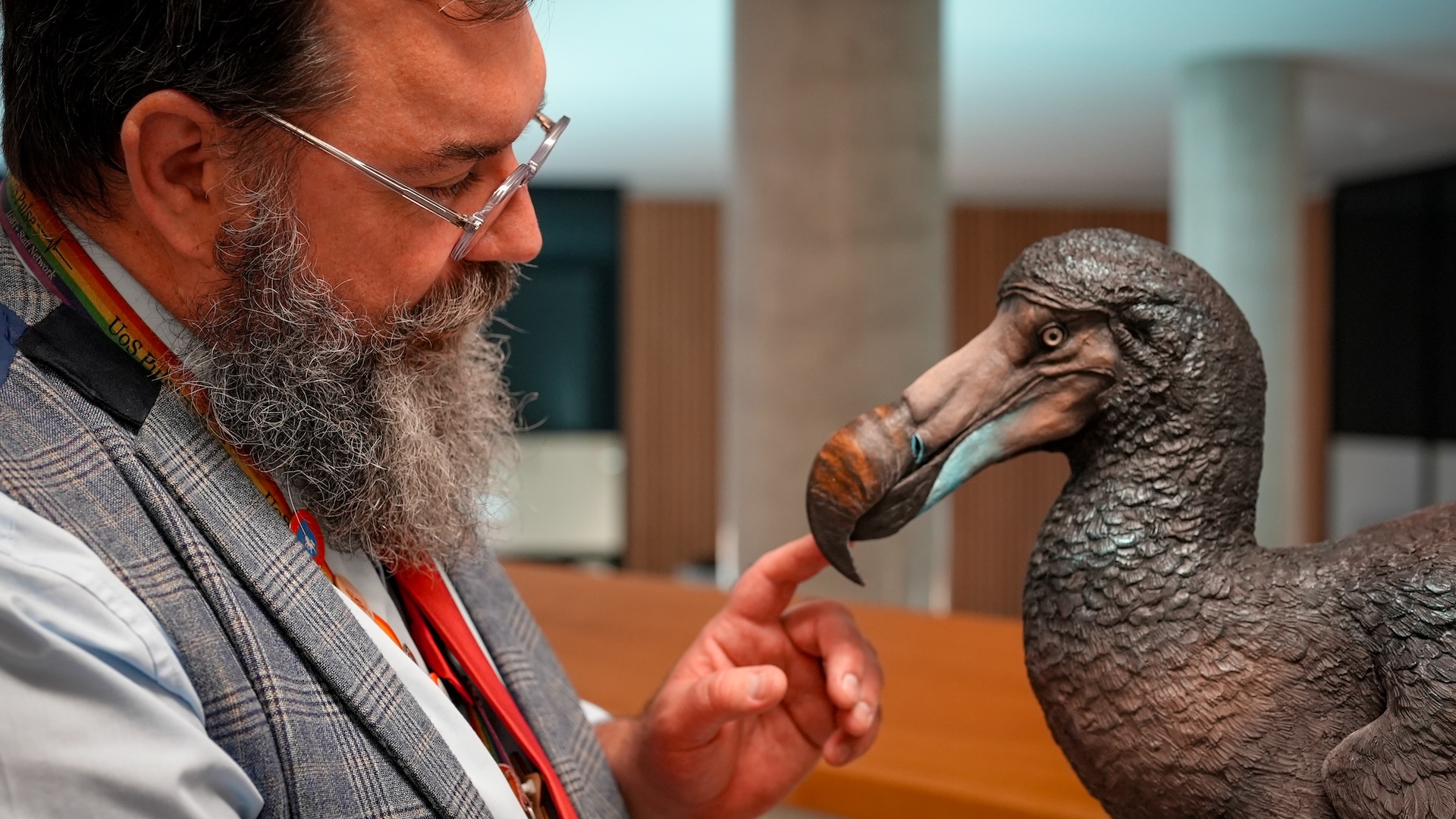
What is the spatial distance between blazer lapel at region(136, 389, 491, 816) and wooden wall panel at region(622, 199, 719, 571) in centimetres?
864

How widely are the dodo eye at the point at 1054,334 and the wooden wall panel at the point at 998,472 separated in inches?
363

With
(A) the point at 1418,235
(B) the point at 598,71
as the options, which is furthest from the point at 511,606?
(A) the point at 1418,235

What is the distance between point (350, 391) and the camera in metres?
1.04

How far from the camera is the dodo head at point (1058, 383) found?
0.83 m

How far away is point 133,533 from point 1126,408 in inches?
26.5

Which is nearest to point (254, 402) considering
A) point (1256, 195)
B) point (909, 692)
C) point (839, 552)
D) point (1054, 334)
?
point (839, 552)

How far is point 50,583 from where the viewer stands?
0.75 meters

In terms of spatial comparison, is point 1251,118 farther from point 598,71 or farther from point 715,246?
point 715,246

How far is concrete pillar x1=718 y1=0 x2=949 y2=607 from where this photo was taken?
3213mm

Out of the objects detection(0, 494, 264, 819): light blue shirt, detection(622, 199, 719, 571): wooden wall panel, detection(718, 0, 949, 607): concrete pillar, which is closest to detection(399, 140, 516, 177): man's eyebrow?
detection(0, 494, 264, 819): light blue shirt

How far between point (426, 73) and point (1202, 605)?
26.2 inches

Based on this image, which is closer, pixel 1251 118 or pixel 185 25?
pixel 185 25

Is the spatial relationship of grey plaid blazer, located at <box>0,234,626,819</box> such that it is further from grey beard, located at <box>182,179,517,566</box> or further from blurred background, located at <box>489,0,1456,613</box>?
blurred background, located at <box>489,0,1456,613</box>

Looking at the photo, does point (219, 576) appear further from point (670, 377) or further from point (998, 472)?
point (998, 472)
